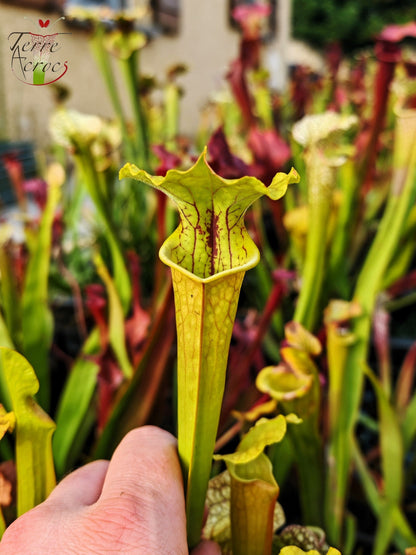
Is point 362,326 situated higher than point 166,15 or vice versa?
point 166,15

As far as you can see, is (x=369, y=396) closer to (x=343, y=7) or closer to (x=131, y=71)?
(x=131, y=71)

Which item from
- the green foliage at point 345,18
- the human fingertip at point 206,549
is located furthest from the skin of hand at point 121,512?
the green foliage at point 345,18

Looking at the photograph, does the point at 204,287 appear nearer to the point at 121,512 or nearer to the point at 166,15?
the point at 121,512

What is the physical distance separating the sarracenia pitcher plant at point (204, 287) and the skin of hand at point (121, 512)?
3cm

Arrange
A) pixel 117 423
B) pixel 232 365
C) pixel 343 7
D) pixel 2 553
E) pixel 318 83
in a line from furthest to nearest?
pixel 343 7 → pixel 318 83 → pixel 232 365 → pixel 117 423 → pixel 2 553

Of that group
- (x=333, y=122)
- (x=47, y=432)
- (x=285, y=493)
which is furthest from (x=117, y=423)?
(x=333, y=122)

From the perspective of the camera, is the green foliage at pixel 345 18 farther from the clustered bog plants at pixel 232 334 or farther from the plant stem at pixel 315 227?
the plant stem at pixel 315 227

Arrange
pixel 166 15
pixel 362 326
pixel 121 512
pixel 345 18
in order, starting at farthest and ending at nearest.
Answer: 1. pixel 345 18
2. pixel 166 15
3. pixel 362 326
4. pixel 121 512

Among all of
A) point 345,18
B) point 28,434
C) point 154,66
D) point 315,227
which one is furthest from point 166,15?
point 345,18

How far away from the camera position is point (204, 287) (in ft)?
1.13

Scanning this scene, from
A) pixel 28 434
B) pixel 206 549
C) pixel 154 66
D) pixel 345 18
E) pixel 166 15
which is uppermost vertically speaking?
pixel 345 18

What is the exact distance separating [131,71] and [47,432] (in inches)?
34.3

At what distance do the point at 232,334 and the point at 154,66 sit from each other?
17.5 ft

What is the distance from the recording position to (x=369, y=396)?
1170 mm
